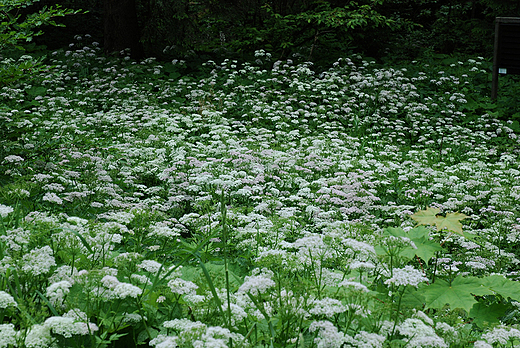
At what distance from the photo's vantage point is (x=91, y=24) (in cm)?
1416

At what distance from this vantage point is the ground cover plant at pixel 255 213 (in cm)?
177

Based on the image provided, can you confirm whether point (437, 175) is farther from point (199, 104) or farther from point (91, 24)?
point (91, 24)

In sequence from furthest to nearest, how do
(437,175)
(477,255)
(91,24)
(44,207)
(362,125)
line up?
(91,24), (362,125), (437,175), (44,207), (477,255)

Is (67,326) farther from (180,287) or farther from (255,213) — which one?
(255,213)

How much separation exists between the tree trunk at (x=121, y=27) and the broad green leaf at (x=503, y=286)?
36.0ft

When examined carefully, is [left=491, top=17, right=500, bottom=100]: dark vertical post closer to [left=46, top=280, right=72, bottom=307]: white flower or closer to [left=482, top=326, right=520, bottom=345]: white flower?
[left=482, top=326, right=520, bottom=345]: white flower

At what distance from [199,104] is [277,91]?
188 cm

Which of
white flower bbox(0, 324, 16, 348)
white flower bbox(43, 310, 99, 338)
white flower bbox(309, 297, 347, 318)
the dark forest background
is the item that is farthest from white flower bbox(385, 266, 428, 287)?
the dark forest background

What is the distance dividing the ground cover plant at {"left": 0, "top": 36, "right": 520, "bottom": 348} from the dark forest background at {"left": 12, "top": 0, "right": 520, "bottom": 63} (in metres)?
0.92

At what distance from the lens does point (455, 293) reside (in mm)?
2102

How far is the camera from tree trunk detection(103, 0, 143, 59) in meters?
11.0

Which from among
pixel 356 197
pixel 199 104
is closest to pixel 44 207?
pixel 356 197

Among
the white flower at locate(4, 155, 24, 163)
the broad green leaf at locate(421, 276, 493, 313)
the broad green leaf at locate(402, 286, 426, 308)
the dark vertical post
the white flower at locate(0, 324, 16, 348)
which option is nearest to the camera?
the white flower at locate(0, 324, 16, 348)

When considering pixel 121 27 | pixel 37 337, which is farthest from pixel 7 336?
pixel 121 27
